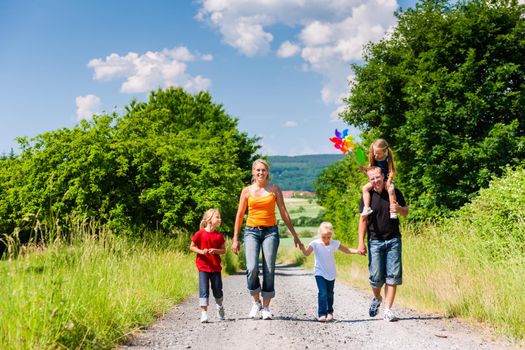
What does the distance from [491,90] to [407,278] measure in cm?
1835

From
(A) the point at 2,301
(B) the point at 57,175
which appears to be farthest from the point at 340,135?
(B) the point at 57,175

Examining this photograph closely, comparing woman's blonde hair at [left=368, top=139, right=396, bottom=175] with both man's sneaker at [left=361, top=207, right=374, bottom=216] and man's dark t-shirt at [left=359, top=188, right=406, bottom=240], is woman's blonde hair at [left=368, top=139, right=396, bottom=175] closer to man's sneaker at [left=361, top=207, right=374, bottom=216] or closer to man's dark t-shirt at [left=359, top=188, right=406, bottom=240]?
man's dark t-shirt at [left=359, top=188, right=406, bottom=240]

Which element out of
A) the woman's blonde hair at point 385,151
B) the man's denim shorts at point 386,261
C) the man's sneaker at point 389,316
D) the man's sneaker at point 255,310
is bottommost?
the man's sneaker at point 389,316

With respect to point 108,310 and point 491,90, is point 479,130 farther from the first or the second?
point 108,310

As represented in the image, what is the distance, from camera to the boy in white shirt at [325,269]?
747 centimetres

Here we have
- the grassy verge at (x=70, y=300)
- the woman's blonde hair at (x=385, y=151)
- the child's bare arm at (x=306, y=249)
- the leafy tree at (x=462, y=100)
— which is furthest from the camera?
the leafy tree at (x=462, y=100)

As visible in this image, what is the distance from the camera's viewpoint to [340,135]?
9773 mm

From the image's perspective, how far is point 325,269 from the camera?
747cm

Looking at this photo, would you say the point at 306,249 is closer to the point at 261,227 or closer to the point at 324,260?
the point at 324,260

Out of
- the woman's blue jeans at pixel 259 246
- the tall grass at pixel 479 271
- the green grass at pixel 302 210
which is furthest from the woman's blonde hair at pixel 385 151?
the green grass at pixel 302 210

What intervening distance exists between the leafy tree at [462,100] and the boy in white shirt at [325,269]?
18.9 metres

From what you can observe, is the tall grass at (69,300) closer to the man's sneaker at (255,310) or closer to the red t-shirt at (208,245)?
the red t-shirt at (208,245)

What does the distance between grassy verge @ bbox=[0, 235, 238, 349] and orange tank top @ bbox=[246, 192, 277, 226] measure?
203 cm

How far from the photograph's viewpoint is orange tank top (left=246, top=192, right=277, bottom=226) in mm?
7398
